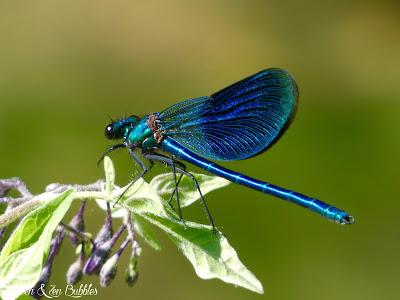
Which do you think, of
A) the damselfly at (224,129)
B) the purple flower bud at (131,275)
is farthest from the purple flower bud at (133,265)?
the damselfly at (224,129)

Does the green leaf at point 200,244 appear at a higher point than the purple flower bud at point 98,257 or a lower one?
higher

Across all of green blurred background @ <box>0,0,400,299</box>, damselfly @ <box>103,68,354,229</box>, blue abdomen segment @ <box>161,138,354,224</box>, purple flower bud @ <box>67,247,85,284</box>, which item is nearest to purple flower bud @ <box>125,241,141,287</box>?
purple flower bud @ <box>67,247,85,284</box>

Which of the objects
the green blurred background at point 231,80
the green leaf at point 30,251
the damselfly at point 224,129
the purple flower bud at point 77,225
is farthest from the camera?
the green blurred background at point 231,80

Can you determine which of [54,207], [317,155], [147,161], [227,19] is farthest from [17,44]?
[54,207]

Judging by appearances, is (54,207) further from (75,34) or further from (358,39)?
(358,39)

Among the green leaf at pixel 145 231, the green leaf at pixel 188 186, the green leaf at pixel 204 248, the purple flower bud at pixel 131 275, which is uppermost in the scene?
the green leaf at pixel 188 186

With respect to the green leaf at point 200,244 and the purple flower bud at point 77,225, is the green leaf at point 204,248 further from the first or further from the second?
the purple flower bud at point 77,225

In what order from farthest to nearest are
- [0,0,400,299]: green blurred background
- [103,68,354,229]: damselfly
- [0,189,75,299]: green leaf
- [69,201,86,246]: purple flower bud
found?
1. [0,0,400,299]: green blurred background
2. [103,68,354,229]: damselfly
3. [69,201,86,246]: purple flower bud
4. [0,189,75,299]: green leaf

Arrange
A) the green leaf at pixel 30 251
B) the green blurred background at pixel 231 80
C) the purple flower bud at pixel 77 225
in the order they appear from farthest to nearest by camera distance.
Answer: the green blurred background at pixel 231 80, the purple flower bud at pixel 77 225, the green leaf at pixel 30 251

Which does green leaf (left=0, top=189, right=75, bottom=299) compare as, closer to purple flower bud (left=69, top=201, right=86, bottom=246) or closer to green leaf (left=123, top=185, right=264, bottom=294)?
green leaf (left=123, top=185, right=264, bottom=294)
